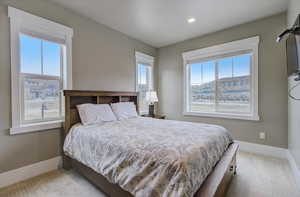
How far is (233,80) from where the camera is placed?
11.1 feet

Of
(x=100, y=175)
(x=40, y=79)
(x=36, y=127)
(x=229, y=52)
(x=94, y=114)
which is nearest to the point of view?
(x=100, y=175)

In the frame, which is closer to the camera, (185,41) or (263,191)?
(263,191)

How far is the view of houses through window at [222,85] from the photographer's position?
3.23 metres

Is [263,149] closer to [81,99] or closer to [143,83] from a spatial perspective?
[143,83]

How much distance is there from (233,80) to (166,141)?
107 inches

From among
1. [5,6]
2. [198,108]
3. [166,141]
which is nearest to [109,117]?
[166,141]

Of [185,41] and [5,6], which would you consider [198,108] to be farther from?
[5,6]

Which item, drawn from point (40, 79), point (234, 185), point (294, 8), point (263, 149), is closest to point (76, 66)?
point (40, 79)

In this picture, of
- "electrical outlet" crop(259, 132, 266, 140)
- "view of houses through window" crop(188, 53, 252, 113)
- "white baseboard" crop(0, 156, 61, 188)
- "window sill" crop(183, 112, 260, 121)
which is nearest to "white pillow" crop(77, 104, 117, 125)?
"white baseboard" crop(0, 156, 61, 188)

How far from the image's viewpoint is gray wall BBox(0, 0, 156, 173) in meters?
1.97

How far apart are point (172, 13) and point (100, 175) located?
2.92 meters

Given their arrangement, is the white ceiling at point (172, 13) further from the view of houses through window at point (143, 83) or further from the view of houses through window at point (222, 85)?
the view of houses through window at point (143, 83)

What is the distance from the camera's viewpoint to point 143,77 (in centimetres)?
436

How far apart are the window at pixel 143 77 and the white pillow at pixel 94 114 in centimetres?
150
